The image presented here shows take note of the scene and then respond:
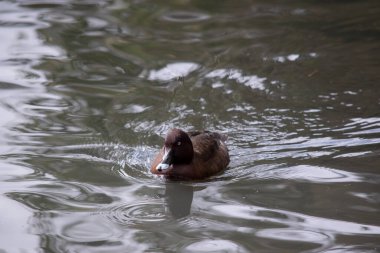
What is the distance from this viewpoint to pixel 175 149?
798 centimetres

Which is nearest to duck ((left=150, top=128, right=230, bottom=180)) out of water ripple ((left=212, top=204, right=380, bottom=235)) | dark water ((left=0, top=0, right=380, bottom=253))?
dark water ((left=0, top=0, right=380, bottom=253))

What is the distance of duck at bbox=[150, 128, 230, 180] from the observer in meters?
7.95

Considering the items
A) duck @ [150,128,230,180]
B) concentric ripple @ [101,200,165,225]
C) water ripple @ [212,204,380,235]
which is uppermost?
duck @ [150,128,230,180]

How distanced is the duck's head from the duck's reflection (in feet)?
0.71

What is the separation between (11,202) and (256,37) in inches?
245

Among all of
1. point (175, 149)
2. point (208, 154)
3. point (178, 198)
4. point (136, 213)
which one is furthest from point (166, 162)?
point (136, 213)

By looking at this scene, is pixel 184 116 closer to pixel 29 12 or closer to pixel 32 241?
pixel 32 241

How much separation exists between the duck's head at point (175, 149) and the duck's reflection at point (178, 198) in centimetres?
22

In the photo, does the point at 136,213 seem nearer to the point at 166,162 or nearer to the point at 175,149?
the point at 166,162

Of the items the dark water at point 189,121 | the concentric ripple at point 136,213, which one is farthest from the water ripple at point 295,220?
the concentric ripple at point 136,213

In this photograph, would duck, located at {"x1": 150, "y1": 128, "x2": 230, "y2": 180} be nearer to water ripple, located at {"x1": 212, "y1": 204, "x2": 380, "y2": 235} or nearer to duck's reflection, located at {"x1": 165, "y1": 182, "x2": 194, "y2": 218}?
duck's reflection, located at {"x1": 165, "y1": 182, "x2": 194, "y2": 218}

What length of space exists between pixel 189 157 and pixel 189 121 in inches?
57.5

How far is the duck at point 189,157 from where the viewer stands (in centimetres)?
795

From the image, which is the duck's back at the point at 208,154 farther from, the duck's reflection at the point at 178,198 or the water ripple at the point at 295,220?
the water ripple at the point at 295,220
